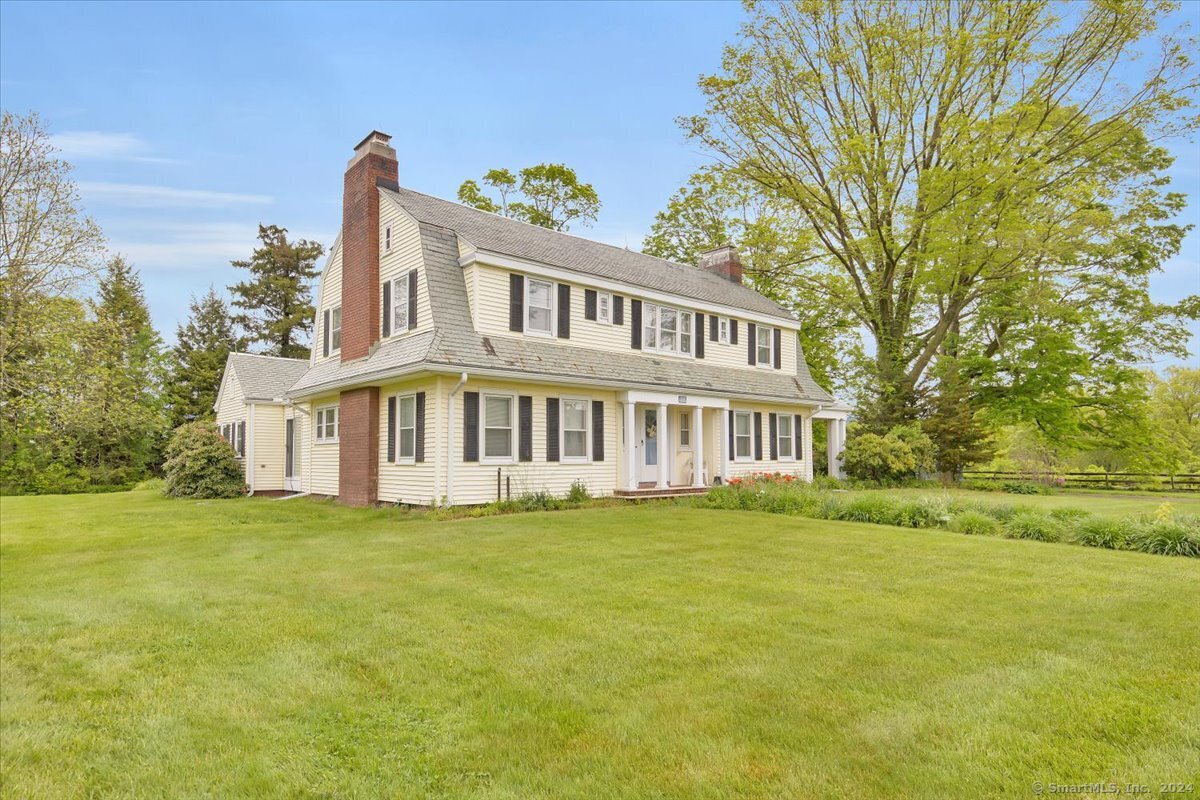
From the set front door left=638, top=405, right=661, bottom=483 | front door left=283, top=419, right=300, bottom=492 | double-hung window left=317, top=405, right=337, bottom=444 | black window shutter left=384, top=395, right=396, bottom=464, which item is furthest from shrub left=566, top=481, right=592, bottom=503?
front door left=283, top=419, right=300, bottom=492

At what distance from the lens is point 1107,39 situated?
22.6 m

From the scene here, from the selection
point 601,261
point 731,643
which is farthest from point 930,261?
point 731,643

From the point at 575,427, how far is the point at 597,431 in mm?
599

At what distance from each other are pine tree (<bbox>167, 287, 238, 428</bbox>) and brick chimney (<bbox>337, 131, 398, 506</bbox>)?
19074 mm

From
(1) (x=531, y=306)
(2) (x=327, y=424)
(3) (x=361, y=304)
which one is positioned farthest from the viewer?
(2) (x=327, y=424)

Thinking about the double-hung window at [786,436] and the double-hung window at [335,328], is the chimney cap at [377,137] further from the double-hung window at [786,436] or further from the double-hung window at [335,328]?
the double-hung window at [786,436]

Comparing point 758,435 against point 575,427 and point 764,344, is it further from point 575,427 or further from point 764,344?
point 575,427

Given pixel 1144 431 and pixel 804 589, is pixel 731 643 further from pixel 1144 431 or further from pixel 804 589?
pixel 1144 431

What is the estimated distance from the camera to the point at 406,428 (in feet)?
46.6

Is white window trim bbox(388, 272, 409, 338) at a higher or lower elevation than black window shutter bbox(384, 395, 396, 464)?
higher

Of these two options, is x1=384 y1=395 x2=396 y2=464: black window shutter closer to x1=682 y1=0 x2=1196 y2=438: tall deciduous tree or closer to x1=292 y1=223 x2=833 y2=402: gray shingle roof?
x1=292 y1=223 x2=833 y2=402: gray shingle roof

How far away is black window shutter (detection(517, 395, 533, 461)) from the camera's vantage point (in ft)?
47.1

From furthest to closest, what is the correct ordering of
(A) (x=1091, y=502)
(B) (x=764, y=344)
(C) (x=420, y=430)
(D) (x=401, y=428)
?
(B) (x=764, y=344) → (A) (x=1091, y=502) → (D) (x=401, y=428) → (C) (x=420, y=430)

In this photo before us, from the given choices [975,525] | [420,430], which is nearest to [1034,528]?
[975,525]
